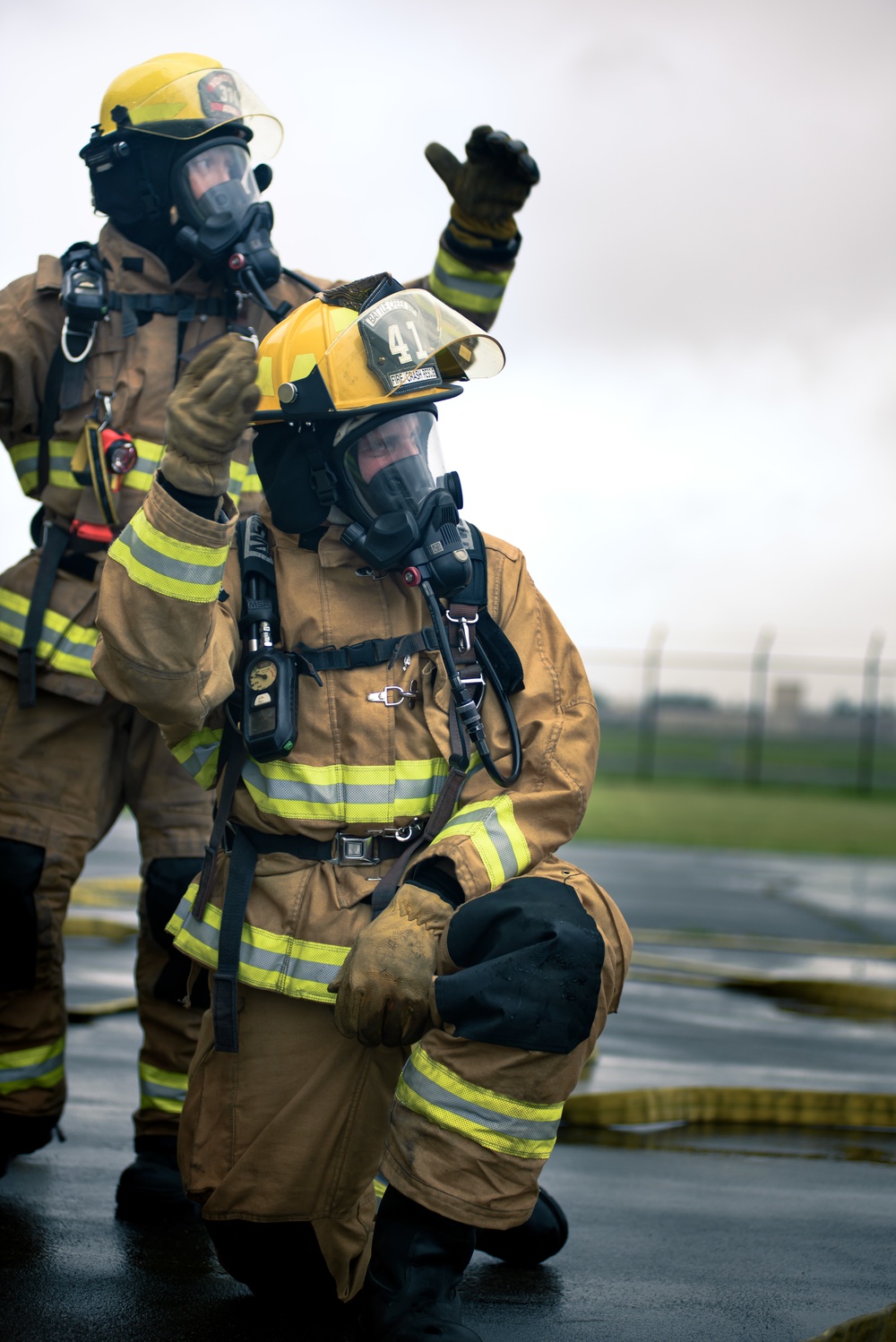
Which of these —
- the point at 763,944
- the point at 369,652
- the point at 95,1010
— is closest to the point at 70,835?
the point at 369,652

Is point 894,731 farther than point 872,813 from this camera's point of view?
Yes

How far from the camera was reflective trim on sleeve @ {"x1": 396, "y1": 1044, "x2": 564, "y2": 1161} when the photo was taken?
2.14m

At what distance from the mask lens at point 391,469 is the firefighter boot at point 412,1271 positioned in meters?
1.18

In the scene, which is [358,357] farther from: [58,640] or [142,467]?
[58,640]

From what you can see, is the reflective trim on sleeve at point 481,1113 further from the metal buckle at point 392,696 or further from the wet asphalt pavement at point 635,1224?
the metal buckle at point 392,696

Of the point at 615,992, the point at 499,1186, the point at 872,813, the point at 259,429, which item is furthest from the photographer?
the point at 872,813

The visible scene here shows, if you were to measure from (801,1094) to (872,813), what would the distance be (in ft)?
48.0

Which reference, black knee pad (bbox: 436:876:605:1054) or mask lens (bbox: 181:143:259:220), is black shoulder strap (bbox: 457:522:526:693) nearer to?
black knee pad (bbox: 436:876:605:1054)

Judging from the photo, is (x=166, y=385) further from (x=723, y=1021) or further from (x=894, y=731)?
(x=894, y=731)

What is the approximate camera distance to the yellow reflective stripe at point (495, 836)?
91.0 inches

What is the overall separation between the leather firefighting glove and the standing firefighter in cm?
98

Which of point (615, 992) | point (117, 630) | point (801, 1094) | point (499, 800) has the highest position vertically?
point (117, 630)

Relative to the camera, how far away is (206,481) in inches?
85.0

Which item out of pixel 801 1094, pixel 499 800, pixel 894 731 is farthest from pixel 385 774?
pixel 894 731
